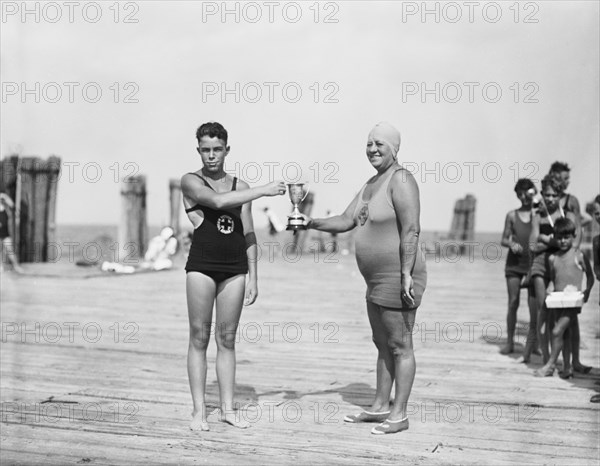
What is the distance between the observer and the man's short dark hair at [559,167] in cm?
826

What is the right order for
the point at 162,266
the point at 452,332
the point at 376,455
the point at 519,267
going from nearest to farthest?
the point at 376,455 → the point at 519,267 → the point at 452,332 → the point at 162,266

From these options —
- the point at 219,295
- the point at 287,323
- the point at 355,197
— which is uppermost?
the point at 355,197

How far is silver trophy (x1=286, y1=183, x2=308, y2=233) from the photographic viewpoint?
5.66 m

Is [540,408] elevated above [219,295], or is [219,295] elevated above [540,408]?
[219,295]

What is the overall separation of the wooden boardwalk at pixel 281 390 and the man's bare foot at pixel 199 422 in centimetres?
10

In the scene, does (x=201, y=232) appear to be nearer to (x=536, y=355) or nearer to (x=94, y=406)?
(x=94, y=406)

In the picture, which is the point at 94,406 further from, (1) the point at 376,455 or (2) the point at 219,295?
(1) the point at 376,455

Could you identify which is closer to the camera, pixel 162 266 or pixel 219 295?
pixel 219 295

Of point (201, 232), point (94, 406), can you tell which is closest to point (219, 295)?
point (201, 232)

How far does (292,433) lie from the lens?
5.86 metres

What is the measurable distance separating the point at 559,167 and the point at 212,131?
3.43 meters

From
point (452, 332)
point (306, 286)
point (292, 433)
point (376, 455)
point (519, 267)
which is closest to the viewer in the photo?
point (376, 455)

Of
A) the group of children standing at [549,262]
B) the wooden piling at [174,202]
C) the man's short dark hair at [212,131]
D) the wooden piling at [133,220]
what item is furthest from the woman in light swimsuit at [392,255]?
the wooden piling at [174,202]

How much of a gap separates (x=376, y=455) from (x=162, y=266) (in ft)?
46.3
